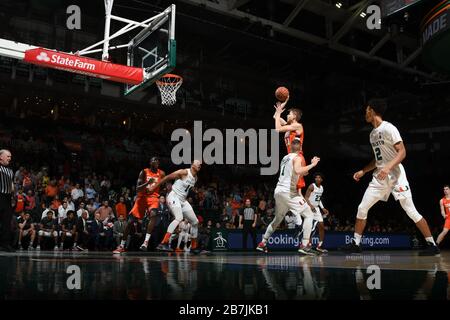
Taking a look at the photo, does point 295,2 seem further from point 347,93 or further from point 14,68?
point 14,68

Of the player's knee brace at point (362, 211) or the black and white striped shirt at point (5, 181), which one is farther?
the black and white striped shirt at point (5, 181)

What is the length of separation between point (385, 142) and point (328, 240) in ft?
39.9

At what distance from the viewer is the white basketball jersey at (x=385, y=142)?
5.48 metres

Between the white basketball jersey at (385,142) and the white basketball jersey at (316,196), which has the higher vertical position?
the white basketball jersey at (385,142)

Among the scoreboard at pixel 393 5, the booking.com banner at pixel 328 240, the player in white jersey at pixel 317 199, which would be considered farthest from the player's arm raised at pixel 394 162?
the booking.com banner at pixel 328 240

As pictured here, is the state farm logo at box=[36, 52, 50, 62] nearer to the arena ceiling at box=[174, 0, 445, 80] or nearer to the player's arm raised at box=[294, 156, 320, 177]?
the player's arm raised at box=[294, 156, 320, 177]

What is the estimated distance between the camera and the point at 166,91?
15039 millimetres

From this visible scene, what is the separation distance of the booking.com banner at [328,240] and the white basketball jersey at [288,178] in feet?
26.8

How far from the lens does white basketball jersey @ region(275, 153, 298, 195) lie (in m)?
6.78

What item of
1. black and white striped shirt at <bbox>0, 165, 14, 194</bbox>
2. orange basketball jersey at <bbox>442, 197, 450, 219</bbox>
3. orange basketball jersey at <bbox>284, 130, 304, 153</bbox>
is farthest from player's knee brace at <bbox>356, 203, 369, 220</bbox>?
orange basketball jersey at <bbox>442, 197, 450, 219</bbox>

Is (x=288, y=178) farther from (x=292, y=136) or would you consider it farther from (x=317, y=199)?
(x=317, y=199)

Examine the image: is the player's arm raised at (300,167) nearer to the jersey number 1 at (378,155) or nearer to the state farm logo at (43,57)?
the jersey number 1 at (378,155)

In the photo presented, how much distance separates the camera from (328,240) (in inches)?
673

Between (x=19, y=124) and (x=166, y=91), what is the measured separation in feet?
28.8
